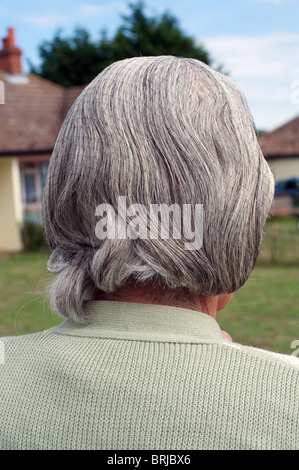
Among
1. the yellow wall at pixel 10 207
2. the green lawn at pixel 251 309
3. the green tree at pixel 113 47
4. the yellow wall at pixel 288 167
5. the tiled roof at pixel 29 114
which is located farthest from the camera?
the green tree at pixel 113 47

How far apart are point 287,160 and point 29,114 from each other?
13.6m

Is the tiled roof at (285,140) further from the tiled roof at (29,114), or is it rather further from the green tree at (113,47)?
the tiled roof at (29,114)

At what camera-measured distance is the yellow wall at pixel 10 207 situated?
1617 cm

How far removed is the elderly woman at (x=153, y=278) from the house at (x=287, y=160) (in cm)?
2426

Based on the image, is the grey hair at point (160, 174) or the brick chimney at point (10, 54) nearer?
the grey hair at point (160, 174)

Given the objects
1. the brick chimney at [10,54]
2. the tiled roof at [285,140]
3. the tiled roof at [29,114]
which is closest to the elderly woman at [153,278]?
the tiled roof at [29,114]

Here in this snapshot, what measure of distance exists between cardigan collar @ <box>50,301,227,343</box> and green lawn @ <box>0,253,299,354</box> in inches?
158

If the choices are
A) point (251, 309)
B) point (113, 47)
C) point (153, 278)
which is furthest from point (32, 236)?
point (113, 47)

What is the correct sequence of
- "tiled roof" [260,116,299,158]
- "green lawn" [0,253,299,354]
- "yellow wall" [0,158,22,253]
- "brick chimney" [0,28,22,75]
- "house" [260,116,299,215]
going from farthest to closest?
"tiled roof" [260,116,299,158] → "house" [260,116,299,215] → "brick chimney" [0,28,22,75] → "yellow wall" [0,158,22,253] → "green lawn" [0,253,299,354]

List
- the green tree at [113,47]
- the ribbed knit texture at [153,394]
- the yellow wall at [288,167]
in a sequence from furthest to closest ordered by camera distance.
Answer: the green tree at [113,47] → the yellow wall at [288,167] → the ribbed knit texture at [153,394]
